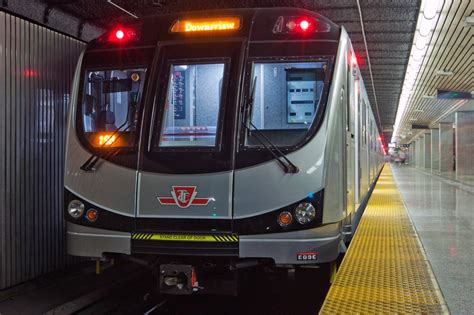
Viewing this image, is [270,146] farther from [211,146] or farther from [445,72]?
[445,72]

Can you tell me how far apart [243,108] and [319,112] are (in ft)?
2.06

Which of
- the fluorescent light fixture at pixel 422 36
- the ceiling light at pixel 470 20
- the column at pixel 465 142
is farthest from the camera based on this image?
the column at pixel 465 142

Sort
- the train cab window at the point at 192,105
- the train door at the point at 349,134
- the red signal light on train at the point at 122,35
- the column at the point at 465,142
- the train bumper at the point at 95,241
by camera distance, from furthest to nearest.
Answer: the column at the point at 465,142 < the train door at the point at 349,134 < the red signal light on train at the point at 122,35 < the train cab window at the point at 192,105 < the train bumper at the point at 95,241

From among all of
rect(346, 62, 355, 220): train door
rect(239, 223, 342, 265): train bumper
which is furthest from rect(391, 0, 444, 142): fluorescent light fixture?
rect(239, 223, 342, 265): train bumper

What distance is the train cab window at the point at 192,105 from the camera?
4.36 meters

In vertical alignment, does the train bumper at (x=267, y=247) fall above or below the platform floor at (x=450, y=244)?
above

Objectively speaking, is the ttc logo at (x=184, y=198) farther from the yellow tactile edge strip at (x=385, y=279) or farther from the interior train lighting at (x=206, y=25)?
the interior train lighting at (x=206, y=25)

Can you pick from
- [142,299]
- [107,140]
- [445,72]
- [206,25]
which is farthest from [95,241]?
[445,72]

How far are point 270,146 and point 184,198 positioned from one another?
81 centimetres

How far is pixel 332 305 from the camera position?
408 cm

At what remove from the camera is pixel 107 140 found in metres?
4.45

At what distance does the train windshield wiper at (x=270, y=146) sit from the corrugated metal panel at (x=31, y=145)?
8.66 ft

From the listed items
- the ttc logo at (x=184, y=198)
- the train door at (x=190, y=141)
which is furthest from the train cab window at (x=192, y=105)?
the ttc logo at (x=184, y=198)

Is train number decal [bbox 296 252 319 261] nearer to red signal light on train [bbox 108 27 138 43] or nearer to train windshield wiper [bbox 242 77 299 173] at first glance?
train windshield wiper [bbox 242 77 299 173]
